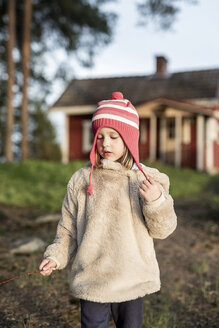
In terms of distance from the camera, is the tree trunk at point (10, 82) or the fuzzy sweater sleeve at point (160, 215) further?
the tree trunk at point (10, 82)

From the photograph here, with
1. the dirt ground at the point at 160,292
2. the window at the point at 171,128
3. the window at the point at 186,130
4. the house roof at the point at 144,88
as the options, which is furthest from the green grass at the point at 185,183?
the dirt ground at the point at 160,292

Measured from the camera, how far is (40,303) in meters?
3.42

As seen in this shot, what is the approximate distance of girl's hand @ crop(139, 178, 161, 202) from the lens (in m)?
1.97

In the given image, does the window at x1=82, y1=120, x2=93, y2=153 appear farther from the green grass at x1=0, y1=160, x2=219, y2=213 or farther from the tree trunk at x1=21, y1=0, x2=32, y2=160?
the green grass at x1=0, y1=160, x2=219, y2=213

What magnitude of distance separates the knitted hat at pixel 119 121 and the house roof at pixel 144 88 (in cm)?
1677

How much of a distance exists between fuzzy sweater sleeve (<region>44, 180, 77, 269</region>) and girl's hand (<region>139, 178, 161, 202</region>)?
0.45 m

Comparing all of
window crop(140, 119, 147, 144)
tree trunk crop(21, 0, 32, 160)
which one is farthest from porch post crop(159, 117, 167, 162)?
tree trunk crop(21, 0, 32, 160)

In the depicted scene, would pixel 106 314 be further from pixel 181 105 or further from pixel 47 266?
pixel 181 105

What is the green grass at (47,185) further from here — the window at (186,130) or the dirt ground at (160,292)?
the window at (186,130)

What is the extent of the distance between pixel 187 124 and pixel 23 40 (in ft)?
26.5

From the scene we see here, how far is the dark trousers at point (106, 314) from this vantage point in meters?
2.10

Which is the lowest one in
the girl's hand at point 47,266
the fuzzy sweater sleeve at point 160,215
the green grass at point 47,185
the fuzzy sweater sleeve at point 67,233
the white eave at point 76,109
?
the green grass at point 47,185

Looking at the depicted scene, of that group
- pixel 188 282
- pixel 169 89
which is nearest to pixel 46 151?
pixel 169 89

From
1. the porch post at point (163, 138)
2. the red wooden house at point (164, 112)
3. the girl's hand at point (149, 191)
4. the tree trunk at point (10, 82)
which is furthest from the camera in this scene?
the porch post at point (163, 138)
